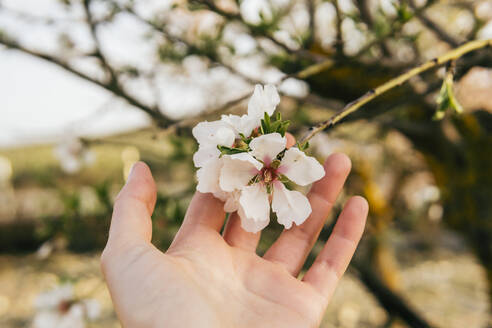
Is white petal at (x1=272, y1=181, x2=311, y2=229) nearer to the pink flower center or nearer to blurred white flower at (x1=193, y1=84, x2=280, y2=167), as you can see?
the pink flower center

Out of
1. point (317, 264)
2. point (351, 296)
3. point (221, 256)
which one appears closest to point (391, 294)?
point (317, 264)

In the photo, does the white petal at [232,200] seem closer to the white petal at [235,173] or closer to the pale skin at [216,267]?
the white petal at [235,173]

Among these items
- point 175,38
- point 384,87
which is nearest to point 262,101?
point 384,87

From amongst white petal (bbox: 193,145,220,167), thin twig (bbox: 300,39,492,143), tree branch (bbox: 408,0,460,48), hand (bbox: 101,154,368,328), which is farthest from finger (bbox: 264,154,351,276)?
tree branch (bbox: 408,0,460,48)

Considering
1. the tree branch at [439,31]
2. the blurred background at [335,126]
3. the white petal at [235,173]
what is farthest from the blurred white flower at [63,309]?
the tree branch at [439,31]

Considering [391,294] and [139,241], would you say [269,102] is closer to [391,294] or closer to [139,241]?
[139,241]

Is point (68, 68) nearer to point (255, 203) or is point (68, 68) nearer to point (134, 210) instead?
point (134, 210)
